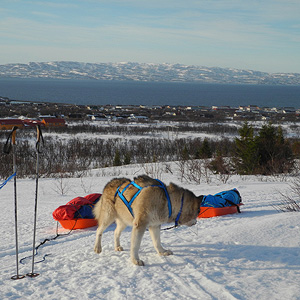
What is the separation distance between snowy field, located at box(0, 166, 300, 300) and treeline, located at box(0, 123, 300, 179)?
597cm

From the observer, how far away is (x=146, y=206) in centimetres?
489

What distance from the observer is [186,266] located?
4840 mm

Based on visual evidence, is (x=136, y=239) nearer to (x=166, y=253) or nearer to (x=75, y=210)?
(x=166, y=253)

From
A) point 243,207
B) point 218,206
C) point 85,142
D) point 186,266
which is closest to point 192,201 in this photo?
point 186,266

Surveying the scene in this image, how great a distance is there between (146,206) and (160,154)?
40.2 m

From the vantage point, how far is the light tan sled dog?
16.1 ft

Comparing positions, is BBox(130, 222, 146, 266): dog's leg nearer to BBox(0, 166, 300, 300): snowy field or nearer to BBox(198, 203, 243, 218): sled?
BBox(0, 166, 300, 300): snowy field

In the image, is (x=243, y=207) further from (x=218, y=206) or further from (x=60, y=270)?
(x=60, y=270)

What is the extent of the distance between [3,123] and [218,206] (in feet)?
240

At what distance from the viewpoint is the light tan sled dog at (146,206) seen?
4.91 metres

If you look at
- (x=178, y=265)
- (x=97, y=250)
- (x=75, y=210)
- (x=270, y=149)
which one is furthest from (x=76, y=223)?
(x=270, y=149)

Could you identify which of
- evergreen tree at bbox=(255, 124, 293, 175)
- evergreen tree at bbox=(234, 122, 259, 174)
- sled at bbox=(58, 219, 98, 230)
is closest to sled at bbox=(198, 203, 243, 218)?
sled at bbox=(58, 219, 98, 230)

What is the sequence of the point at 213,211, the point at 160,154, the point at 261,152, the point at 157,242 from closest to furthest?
the point at 157,242
the point at 213,211
the point at 261,152
the point at 160,154

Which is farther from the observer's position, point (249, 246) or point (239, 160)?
point (239, 160)
